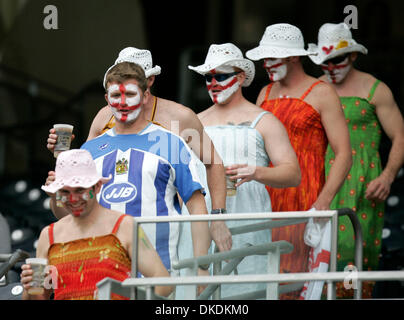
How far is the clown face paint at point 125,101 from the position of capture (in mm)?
4730

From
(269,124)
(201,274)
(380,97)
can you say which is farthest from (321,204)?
(201,274)

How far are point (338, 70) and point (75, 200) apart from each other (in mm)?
2637

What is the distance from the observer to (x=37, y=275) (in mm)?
4039

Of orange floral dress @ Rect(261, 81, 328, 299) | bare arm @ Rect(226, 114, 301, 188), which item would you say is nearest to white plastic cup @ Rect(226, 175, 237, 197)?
bare arm @ Rect(226, 114, 301, 188)

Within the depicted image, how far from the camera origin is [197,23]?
943 centimetres

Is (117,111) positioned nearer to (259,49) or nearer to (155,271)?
(155,271)

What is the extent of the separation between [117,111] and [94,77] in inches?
192

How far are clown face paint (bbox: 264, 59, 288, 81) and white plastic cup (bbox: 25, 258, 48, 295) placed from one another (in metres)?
2.25

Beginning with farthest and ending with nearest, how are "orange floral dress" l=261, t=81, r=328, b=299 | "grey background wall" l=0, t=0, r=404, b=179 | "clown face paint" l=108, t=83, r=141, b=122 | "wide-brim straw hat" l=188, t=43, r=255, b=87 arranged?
1. "grey background wall" l=0, t=0, r=404, b=179
2. "orange floral dress" l=261, t=81, r=328, b=299
3. "wide-brim straw hat" l=188, t=43, r=255, b=87
4. "clown face paint" l=108, t=83, r=141, b=122

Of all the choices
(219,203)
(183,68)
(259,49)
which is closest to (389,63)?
(183,68)

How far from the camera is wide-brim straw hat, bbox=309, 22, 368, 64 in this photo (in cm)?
628

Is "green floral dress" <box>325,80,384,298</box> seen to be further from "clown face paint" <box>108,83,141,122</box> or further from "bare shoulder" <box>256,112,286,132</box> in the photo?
"clown face paint" <box>108,83,141,122</box>

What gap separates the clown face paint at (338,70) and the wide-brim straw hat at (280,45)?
0.49 meters

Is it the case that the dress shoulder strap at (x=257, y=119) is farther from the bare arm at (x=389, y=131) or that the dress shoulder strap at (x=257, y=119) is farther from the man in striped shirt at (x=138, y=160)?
the bare arm at (x=389, y=131)
